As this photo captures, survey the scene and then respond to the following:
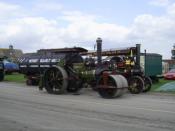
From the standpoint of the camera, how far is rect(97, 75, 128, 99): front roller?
18.4 m

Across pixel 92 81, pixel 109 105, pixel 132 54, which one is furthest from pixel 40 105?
pixel 132 54

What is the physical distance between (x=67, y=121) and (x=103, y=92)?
7203mm

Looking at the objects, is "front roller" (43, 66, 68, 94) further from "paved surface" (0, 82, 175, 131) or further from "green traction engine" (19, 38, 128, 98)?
"paved surface" (0, 82, 175, 131)

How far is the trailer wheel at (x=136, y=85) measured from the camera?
70.4ft

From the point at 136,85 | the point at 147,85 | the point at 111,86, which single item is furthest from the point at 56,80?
the point at 147,85

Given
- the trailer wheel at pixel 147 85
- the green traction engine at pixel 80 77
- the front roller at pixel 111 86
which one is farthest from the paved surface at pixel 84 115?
the trailer wheel at pixel 147 85

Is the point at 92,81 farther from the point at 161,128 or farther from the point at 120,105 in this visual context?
the point at 161,128

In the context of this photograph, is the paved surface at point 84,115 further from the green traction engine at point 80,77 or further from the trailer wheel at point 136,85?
the trailer wheel at point 136,85

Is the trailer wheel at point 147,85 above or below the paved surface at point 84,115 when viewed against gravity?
above

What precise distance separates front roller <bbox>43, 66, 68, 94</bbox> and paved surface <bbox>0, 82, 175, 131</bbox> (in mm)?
3020

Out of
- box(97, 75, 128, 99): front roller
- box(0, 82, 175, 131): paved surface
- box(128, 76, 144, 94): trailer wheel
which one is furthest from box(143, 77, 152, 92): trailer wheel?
box(0, 82, 175, 131): paved surface

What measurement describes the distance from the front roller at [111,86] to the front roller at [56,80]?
1.99 metres

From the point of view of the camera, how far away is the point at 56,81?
68.1 ft

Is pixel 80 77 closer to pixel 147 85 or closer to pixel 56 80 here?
pixel 56 80
